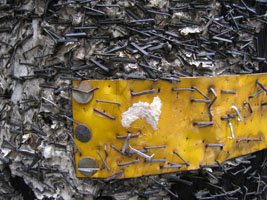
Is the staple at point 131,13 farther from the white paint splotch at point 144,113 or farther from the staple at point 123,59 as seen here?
the white paint splotch at point 144,113

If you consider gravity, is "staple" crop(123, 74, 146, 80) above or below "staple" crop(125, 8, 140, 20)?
below

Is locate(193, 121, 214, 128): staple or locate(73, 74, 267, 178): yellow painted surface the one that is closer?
locate(73, 74, 267, 178): yellow painted surface

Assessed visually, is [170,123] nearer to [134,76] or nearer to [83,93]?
[134,76]

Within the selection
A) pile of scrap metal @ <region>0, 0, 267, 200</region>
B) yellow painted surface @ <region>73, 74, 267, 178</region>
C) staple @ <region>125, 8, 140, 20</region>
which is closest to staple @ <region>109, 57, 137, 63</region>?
pile of scrap metal @ <region>0, 0, 267, 200</region>

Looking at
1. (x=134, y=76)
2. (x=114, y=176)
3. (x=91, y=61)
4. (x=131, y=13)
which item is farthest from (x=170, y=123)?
(x=131, y=13)

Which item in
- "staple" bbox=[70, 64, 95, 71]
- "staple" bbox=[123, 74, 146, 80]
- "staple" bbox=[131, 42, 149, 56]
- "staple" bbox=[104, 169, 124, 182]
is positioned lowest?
"staple" bbox=[104, 169, 124, 182]

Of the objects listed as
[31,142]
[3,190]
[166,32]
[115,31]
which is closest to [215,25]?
[166,32]

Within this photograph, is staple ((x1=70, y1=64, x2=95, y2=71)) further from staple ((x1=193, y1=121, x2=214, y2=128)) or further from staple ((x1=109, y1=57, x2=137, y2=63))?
staple ((x1=193, y1=121, x2=214, y2=128))
